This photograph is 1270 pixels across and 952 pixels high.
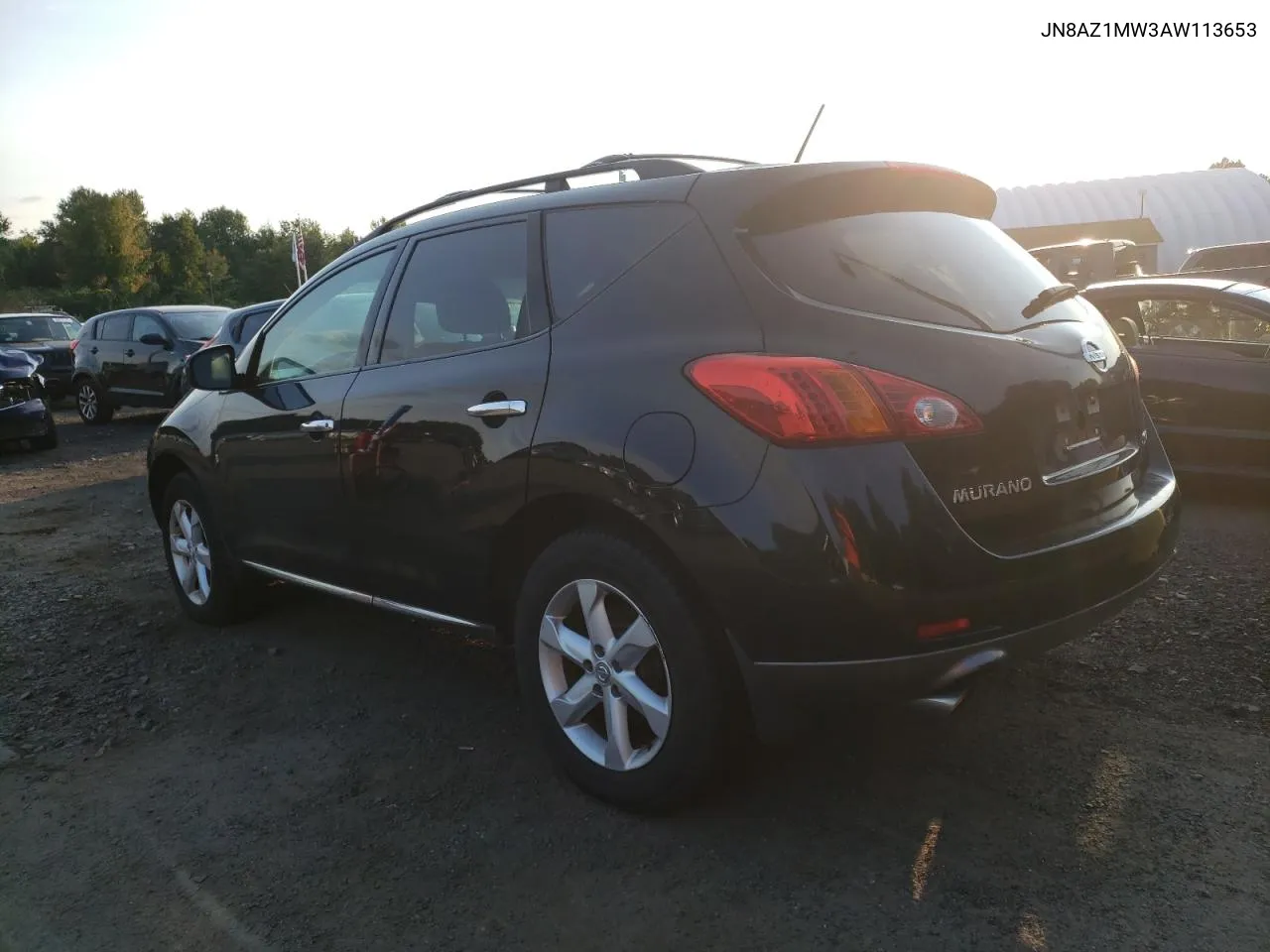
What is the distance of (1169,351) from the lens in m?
6.92

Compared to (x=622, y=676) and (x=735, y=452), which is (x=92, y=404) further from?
(x=735, y=452)

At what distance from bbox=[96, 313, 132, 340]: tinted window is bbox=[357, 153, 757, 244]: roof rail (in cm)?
1309

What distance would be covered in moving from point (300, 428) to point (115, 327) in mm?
13295

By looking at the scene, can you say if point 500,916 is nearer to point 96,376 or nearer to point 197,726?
point 197,726

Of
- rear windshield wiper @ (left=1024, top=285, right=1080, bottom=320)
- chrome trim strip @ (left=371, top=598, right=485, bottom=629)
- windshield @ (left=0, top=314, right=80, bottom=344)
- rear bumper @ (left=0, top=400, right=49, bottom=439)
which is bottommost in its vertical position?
rear bumper @ (left=0, top=400, right=49, bottom=439)

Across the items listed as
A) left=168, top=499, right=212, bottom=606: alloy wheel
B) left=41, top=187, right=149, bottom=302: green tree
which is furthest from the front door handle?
left=41, top=187, right=149, bottom=302: green tree

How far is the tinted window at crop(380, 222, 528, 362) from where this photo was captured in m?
3.46

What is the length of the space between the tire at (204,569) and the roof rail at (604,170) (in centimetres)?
186

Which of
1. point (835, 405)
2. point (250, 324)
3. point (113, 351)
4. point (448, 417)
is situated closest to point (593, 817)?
Answer: point (448, 417)

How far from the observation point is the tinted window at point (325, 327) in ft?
13.4

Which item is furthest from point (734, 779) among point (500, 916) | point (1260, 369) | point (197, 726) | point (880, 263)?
point (1260, 369)

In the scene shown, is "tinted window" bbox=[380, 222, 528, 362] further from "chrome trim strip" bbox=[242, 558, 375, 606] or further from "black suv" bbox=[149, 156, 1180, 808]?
"chrome trim strip" bbox=[242, 558, 375, 606]

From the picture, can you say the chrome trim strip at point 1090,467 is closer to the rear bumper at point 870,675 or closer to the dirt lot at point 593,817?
the rear bumper at point 870,675

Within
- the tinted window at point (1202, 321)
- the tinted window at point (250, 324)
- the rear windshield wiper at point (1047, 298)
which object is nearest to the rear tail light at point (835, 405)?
the rear windshield wiper at point (1047, 298)
